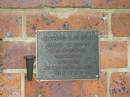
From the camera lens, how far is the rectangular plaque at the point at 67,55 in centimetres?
146

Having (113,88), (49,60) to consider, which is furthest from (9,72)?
(113,88)

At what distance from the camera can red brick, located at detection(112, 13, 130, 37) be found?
1.49 meters

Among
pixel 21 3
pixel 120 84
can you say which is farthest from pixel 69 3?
pixel 120 84

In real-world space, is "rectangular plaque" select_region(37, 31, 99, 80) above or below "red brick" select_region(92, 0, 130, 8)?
below

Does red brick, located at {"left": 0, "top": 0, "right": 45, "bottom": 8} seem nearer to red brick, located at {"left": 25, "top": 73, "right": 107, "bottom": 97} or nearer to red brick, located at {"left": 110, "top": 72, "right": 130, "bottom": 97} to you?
red brick, located at {"left": 25, "top": 73, "right": 107, "bottom": 97}

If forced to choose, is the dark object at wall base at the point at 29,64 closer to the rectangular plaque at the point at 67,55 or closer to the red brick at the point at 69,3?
the rectangular plaque at the point at 67,55

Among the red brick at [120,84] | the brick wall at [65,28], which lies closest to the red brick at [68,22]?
the brick wall at [65,28]

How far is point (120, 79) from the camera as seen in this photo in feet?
4.95

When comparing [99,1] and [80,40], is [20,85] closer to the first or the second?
[80,40]

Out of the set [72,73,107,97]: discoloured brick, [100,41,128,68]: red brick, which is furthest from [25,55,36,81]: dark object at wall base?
[100,41,128,68]: red brick

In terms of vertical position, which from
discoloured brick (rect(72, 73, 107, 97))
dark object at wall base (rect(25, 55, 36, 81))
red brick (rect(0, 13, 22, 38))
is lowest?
discoloured brick (rect(72, 73, 107, 97))

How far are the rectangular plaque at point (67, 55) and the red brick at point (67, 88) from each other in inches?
0.9

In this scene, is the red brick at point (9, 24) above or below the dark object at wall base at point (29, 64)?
above

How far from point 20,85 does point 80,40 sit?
1.01ft
